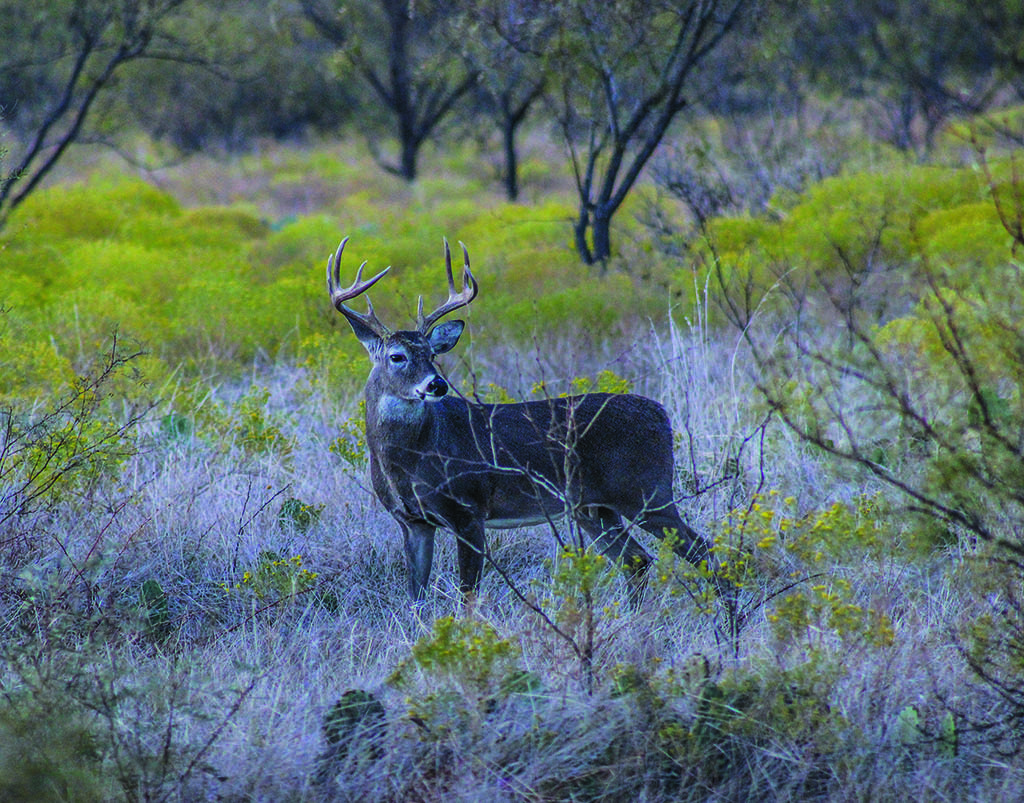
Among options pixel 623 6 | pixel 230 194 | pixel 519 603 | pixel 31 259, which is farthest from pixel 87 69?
pixel 519 603

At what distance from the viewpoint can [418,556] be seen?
17.6ft

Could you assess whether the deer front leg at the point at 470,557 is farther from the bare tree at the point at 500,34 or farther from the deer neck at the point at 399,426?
the bare tree at the point at 500,34

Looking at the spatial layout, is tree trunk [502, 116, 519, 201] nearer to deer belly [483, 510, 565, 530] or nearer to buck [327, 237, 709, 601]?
buck [327, 237, 709, 601]

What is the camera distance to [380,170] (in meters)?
28.7

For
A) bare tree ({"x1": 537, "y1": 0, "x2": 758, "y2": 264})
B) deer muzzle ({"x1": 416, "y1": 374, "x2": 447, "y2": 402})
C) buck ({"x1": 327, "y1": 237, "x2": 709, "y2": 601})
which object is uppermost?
bare tree ({"x1": 537, "y1": 0, "x2": 758, "y2": 264})

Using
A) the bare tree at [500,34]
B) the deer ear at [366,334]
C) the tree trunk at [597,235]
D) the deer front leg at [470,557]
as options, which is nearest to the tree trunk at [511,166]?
the bare tree at [500,34]

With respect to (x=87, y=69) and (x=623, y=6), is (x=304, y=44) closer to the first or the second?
(x=87, y=69)

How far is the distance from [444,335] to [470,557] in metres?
1.11

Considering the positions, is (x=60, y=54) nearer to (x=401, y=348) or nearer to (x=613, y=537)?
(x=401, y=348)

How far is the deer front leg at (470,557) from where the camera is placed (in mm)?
5203

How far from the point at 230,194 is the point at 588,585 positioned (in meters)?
23.0

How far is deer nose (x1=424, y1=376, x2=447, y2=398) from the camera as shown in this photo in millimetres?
5051

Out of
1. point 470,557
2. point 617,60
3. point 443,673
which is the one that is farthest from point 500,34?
point 443,673

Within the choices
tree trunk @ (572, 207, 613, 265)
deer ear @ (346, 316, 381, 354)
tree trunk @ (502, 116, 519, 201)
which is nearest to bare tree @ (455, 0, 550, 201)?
tree trunk @ (572, 207, 613, 265)
